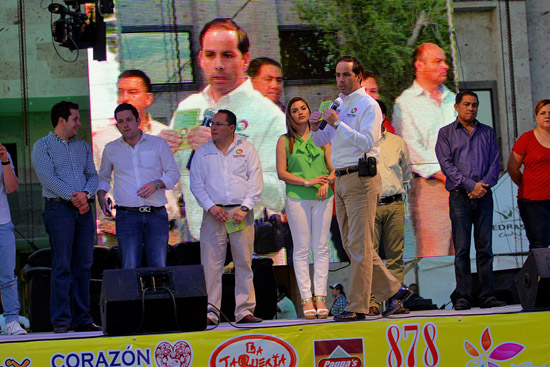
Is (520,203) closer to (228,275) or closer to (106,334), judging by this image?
(228,275)

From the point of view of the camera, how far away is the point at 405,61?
7301mm

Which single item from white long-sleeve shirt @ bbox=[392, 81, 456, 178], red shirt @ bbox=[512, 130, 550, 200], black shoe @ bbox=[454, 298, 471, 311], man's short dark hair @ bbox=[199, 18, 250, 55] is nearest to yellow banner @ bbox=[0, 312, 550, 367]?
black shoe @ bbox=[454, 298, 471, 311]

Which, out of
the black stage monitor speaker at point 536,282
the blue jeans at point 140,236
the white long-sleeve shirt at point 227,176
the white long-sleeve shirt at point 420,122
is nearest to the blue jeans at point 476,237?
the black stage monitor speaker at point 536,282

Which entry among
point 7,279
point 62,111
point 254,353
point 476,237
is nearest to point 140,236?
point 7,279

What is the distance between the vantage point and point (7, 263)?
5051 mm

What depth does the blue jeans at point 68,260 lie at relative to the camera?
16.7ft

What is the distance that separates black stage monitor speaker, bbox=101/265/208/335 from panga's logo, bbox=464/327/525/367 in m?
1.57

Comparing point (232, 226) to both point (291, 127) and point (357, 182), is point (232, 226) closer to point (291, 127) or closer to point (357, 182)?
point (291, 127)

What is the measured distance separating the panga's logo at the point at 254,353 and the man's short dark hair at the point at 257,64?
11.1ft

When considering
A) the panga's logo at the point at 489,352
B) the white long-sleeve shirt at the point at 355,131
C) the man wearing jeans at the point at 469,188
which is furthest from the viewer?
the man wearing jeans at the point at 469,188

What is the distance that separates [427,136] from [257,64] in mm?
1788

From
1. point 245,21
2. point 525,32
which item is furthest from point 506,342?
point 525,32

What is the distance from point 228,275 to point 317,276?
1.53 meters

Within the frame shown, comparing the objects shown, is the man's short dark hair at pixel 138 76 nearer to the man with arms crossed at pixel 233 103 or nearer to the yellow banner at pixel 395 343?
the man with arms crossed at pixel 233 103
